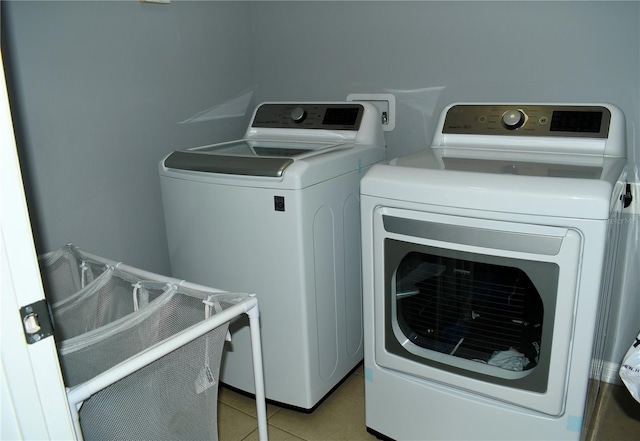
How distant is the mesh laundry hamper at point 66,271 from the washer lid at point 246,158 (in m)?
0.50

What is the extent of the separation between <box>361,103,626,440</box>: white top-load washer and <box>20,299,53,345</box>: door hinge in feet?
3.09

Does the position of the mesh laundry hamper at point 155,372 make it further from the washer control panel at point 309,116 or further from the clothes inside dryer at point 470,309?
the washer control panel at point 309,116

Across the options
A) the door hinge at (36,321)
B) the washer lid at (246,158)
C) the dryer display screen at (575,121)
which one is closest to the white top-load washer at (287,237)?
the washer lid at (246,158)

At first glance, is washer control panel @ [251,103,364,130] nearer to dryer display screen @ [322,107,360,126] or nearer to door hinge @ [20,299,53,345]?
dryer display screen @ [322,107,360,126]

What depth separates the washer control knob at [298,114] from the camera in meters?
2.07

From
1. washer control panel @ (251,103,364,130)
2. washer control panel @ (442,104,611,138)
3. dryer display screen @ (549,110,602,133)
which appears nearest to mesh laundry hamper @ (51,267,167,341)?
washer control panel @ (251,103,364,130)

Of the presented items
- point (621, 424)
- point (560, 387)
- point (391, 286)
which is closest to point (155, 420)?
point (391, 286)

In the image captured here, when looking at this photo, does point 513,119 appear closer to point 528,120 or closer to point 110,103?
point 528,120

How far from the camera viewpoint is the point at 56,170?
5.65ft

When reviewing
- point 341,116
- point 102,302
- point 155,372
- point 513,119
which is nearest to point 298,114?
point 341,116

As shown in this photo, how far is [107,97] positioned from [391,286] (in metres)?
1.24

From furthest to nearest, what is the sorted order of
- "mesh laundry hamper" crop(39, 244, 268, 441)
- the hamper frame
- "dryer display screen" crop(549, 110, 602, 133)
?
"dryer display screen" crop(549, 110, 602, 133) → "mesh laundry hamper" crop(39, 244, 268, 441) → the hamper frame

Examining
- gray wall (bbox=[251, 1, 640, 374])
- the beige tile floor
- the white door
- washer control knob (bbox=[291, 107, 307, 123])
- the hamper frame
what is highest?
gray wall (bbox=[251, 1, 640, 374])

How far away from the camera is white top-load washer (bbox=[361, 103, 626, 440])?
3.94ft
